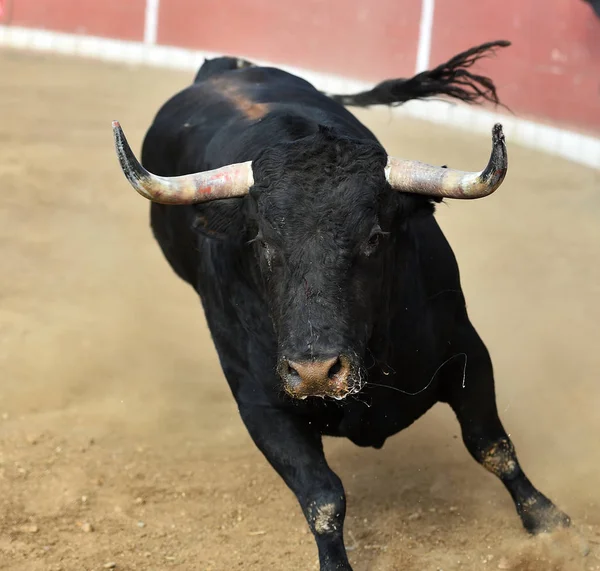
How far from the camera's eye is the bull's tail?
4406 millimetres

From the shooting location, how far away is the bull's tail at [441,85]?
4406 mm

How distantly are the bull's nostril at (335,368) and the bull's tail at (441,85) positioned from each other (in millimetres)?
1852

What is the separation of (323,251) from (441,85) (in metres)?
2.01

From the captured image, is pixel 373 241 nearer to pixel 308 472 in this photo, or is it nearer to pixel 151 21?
pixel 308 472

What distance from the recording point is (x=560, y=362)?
527 centimetres

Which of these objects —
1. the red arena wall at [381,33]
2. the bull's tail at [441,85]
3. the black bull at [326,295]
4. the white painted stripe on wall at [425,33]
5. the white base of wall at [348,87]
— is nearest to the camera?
the black bull at [326,295]

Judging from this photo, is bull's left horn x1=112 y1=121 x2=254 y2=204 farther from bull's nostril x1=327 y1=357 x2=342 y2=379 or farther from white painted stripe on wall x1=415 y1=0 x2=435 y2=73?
white painted stripe on wall x1=415 y1=0 x2=435 y2=73

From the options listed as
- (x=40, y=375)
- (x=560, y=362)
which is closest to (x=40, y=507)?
(x=40, y=375)

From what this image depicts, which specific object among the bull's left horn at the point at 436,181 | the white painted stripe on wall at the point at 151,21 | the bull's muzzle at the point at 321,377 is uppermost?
the bull's left horn at the point at 436,181

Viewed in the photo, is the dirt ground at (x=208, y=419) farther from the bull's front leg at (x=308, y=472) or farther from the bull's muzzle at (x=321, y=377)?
the bull's muzzle at (x=321, y=377)

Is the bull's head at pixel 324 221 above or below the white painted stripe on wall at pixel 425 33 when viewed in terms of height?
above

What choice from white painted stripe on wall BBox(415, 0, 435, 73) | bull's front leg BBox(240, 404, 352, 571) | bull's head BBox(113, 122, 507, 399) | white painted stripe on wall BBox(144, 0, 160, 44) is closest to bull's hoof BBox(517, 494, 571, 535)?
bull's front leg BBox(240, 404, 352, 571)

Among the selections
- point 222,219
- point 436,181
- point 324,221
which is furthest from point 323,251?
point 222,219

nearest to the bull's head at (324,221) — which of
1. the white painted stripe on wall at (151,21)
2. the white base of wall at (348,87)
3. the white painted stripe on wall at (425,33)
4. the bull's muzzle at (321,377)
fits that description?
the bull's muzzle at (321,377)
